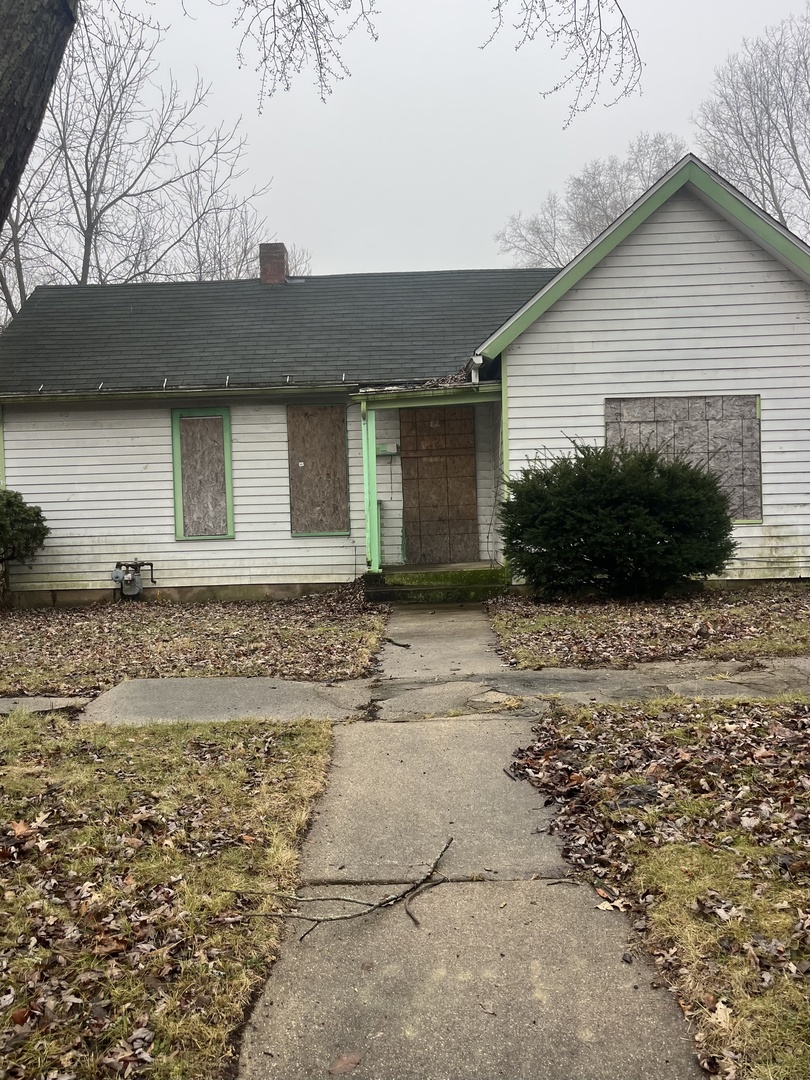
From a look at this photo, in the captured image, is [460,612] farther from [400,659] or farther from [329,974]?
[329,974]

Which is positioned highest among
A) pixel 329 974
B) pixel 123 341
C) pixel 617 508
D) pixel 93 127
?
pixel 93 127

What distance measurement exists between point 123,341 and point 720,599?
10.6 m

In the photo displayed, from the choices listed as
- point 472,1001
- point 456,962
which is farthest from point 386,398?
point 472,1001

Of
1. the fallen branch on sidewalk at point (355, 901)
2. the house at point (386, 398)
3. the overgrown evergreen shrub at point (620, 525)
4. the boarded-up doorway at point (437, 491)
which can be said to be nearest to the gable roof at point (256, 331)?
the house at point (386, 398)

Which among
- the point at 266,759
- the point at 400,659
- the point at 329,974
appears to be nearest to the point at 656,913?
the point at 329,974

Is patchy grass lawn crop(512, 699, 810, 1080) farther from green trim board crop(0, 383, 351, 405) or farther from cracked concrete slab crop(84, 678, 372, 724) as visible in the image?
green trim board crop(0, 383, 351, 405)

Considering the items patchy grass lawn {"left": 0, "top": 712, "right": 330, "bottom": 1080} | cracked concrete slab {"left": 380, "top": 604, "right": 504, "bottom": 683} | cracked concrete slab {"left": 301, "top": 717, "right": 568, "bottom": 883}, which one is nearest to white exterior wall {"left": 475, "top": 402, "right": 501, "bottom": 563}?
cracked concrete slab {"left": 380, "top": 604, "right": 504, "bottom": 683}

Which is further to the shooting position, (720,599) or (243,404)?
(243,404)

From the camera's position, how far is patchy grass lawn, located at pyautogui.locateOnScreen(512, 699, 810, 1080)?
269cm

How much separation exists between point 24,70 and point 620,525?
795cm

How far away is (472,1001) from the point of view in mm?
2867

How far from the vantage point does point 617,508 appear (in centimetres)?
1023

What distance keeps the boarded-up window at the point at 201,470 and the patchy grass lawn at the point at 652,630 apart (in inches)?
197

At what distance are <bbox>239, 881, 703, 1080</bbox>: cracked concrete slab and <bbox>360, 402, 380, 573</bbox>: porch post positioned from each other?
28.0 feet
